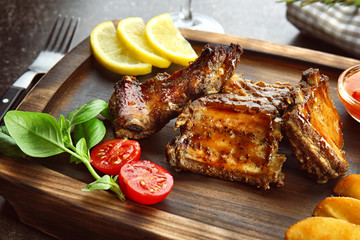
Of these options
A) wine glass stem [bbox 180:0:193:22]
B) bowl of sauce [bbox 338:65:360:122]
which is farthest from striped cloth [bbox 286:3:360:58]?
wine glass stem [bbox 180:0:193:22]

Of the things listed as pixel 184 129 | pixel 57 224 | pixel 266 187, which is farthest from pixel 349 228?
pixel 57 224

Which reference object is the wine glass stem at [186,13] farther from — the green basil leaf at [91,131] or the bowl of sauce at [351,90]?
the green basil leaf at [91,131]

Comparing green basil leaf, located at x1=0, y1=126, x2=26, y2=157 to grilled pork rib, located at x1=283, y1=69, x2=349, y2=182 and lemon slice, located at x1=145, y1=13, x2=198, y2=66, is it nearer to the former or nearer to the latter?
lemon slice, located at x1=145, y1=13, x2=198, y2=66

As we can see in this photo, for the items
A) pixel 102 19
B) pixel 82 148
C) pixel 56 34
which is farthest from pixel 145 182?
pixel 102 19

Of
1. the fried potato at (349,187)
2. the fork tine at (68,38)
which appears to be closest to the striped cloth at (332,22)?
the fried potato at (349,187)

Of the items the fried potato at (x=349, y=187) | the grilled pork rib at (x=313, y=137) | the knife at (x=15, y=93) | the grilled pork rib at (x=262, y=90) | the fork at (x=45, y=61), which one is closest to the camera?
the fried potato at (x=349, y=187)

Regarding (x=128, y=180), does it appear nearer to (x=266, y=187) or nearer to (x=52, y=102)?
(x=266, y=187)
